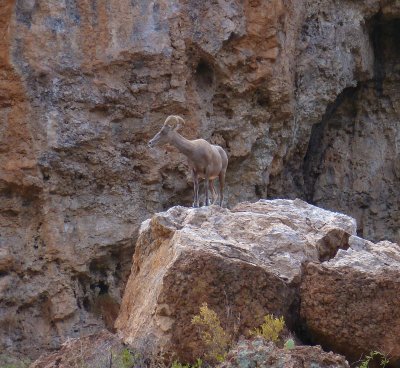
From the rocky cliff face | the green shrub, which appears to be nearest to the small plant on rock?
the green shrub

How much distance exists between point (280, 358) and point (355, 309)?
1.47 meters

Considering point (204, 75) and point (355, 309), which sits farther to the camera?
point (204, 75)

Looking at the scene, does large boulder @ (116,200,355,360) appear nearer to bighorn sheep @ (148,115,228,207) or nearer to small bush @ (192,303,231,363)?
small bush @ (192,303,231,363)

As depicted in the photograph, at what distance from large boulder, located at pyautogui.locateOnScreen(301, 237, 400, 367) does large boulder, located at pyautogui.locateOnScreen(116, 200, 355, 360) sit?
0.95ft

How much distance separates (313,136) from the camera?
1717cm

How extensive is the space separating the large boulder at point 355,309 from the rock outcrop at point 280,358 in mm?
1270

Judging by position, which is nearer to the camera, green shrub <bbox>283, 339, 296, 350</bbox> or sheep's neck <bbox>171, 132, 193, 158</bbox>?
green shrub <bbox>283, 339, 296, 350</bbox>

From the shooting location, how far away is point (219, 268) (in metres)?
7.20

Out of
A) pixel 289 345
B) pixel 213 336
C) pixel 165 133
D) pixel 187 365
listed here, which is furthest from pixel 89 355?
pixel 165 133

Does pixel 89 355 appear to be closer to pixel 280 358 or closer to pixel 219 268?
pixel 219 268

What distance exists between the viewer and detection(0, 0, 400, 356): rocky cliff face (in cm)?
1328

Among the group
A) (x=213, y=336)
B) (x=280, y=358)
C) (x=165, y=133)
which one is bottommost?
(x=213, y=336)

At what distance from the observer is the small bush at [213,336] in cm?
678

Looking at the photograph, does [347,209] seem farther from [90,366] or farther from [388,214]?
[90,366]
